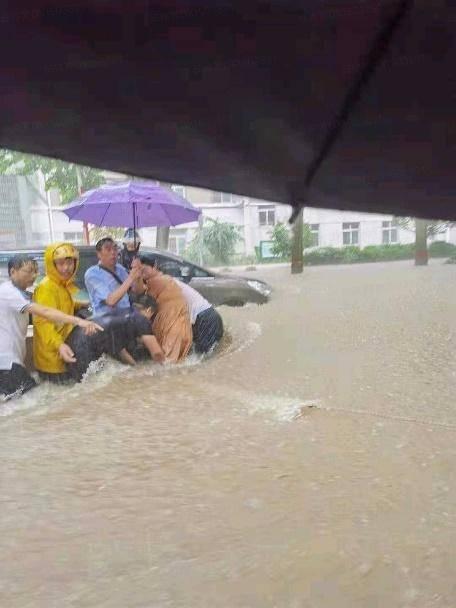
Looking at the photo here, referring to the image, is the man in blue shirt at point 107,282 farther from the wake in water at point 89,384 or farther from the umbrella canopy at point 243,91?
the umbrella canopy at point 243,91

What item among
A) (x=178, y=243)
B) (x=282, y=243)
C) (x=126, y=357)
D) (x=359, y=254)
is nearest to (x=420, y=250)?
(x=359, y=254)

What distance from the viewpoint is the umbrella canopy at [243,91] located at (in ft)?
3.05

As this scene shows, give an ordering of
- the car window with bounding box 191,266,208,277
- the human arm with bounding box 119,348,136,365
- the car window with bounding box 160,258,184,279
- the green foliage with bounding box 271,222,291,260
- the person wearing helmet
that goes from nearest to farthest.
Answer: the human arm with bounding box 119,348,136,365
the person wearing helmet
the car window with bounding box 160,258,184,279
the car window with bounding box 191,266,208,277
the green foliage with bounding box 271,222,291,260

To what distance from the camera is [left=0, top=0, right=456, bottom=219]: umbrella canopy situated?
3.05 ft

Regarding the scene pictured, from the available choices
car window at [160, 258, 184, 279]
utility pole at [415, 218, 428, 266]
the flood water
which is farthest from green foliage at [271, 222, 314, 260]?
the flood water

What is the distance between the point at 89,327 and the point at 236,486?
1.91 metres

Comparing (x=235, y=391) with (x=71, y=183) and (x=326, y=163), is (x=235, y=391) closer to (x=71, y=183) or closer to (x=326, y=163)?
(x=326, y=163)

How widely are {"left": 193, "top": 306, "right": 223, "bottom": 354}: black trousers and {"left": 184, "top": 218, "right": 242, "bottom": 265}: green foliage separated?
341 inches

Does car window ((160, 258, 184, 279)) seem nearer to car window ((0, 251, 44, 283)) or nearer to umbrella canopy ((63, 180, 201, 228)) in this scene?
umbrella canopy ((63, 180, 201, 228))

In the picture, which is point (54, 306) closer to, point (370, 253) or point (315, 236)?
point (315, 236)

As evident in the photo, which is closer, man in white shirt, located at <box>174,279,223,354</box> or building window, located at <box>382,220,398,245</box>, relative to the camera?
man in white shirt, located at <box>174,279,223,354</box>

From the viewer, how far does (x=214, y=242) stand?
54.4 ft

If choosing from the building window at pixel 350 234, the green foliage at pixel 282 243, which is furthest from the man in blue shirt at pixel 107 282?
the building window at pixel 350 234

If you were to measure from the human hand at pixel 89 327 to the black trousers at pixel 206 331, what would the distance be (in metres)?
1.58
